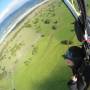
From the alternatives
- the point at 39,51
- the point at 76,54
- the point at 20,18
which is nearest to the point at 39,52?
the point at 39,51

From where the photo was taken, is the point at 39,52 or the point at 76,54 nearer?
the point at 76,54

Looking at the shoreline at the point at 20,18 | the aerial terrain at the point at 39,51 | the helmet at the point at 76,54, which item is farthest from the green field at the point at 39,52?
the helmet at the point at 76,54

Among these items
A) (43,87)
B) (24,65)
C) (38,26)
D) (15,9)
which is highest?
(15,9)

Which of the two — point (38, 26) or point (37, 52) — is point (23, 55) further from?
point (38, 26)

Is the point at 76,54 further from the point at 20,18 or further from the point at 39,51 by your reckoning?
the point at 20,18

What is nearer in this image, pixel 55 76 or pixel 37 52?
pixel 55 76

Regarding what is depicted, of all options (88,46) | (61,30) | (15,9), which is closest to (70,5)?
(88,46)

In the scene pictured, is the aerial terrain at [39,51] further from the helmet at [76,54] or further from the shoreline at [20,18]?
the helmet at [76,54]

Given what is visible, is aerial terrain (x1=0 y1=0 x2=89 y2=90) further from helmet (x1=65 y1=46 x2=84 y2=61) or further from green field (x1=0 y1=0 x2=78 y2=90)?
helmet (x1=65 y1=46 x2=84 y2=61)
